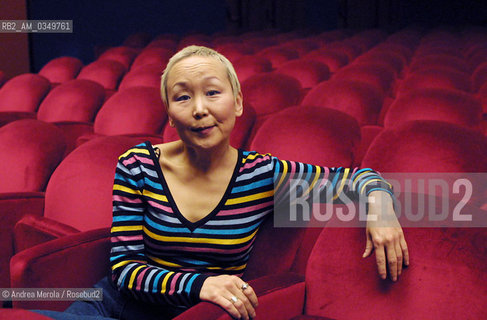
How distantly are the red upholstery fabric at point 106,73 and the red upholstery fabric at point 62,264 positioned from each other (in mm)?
1088

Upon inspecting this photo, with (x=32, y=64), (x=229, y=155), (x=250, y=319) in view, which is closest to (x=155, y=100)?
(x=229, y=155)

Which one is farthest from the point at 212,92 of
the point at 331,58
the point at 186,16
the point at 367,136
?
the point at 186,16

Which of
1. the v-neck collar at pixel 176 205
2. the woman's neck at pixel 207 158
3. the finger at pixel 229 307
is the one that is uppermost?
the woman's neck at pixel 207 158

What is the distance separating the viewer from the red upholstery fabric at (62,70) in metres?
1.62

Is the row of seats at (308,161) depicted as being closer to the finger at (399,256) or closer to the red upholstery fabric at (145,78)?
the finger at (399,256)

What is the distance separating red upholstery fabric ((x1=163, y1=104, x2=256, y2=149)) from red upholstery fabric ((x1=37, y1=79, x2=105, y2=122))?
43cm

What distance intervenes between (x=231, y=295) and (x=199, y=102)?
0.14 metres

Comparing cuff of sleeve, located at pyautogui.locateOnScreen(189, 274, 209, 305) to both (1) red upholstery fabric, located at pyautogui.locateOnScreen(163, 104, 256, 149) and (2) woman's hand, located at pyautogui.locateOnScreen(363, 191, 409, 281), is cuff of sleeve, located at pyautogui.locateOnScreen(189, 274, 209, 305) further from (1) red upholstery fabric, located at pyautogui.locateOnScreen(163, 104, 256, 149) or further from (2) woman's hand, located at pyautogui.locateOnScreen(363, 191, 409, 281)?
(1) red upholstery fabric, located at pyautogui.locateOnScreen(163, 104, 256, 149)

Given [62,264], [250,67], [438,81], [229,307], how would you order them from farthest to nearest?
[250,67]
[438,81]
[62,264]
[229,307]

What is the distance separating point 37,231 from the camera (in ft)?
1.54

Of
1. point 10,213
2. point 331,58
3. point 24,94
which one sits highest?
point 331,58

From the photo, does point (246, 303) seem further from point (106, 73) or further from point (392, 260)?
point (106, 73)

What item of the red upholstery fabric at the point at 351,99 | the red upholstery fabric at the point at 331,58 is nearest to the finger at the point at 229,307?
the red upholstery fabric at the point at 351,99

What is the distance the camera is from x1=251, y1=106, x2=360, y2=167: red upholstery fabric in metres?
0.55
